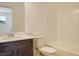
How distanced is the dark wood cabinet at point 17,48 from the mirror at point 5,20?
0.50ft

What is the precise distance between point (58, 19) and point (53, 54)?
42 centimetres

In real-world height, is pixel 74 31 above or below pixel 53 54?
above

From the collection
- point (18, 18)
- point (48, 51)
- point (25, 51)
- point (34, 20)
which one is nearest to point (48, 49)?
point (48, 51)

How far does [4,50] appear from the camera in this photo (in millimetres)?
1363

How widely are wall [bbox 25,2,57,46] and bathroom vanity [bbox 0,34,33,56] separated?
0.12 metres

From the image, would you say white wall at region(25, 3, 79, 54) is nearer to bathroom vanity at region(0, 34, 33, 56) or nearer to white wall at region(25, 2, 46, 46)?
white wall at region(25, 2, 46, 46)

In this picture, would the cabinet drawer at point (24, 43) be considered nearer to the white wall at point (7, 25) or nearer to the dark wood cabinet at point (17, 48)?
the dark wood cabinet at point (17, 48)

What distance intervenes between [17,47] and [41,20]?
40 cm

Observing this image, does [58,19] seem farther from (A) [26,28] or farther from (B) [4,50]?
(B) [4,50]

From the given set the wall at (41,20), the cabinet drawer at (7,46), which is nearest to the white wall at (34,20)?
the wall at (41,20)

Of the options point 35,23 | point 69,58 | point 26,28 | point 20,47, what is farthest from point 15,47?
point 69,58

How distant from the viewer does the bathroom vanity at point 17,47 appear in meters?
1.34

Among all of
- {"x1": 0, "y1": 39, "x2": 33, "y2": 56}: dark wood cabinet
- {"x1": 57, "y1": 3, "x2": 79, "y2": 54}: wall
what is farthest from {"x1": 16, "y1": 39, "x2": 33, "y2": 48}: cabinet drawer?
{"x1": 57, "y1": 3, "x2": 79, "y2": 54}: wall

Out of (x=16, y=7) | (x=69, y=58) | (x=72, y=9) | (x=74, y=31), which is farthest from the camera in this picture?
(x=74, y=31)
